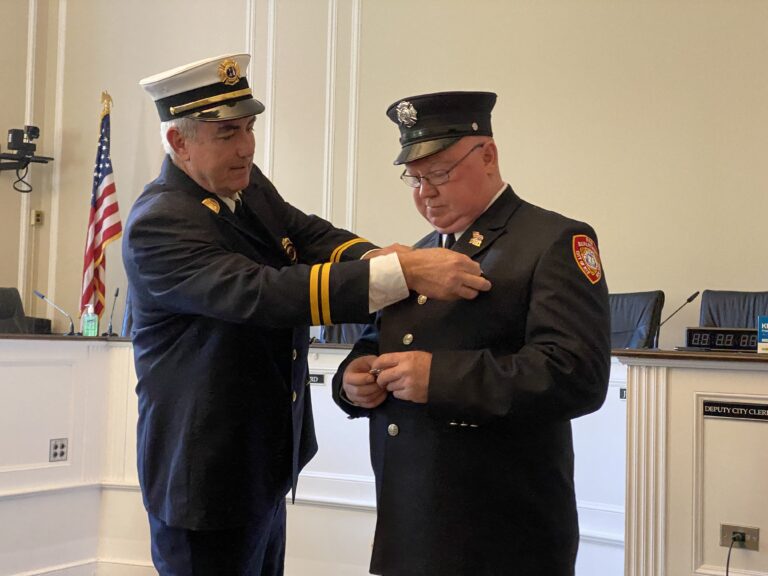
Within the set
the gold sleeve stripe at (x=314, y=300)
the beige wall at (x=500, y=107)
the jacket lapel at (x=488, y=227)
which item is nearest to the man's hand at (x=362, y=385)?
the gold sleeve stripe at (x=314, y=300)

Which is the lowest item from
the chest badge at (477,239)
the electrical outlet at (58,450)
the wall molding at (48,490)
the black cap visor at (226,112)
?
the wall molding at (48,490)

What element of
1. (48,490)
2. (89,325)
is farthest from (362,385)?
(89,325)

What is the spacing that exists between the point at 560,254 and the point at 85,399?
10.7 ft

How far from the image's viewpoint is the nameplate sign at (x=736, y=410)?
252 centimetres

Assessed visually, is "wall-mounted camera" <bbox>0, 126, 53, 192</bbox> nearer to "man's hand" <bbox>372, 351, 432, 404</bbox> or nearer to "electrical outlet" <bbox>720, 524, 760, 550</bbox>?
"electrical outlet" <bbox>720, 524, 760, 550</bbox>

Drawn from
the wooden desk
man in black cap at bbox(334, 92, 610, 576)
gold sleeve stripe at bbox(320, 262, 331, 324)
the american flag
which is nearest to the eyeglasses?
man in black cap at bbox(334, 92, 610, 576)

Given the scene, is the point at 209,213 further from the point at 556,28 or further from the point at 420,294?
the point at 556,28

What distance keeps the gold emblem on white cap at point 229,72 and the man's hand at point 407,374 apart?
2.29 feet

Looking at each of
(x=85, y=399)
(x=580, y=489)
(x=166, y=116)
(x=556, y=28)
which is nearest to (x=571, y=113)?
(x=556, y=28)

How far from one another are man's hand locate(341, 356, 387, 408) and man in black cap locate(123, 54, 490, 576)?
0.29 ft

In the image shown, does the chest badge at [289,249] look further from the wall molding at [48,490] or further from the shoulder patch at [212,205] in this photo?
the wall molding at [48,490]

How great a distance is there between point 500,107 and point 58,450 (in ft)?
11.5

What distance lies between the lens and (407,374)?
150 cm

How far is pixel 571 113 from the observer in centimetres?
583
